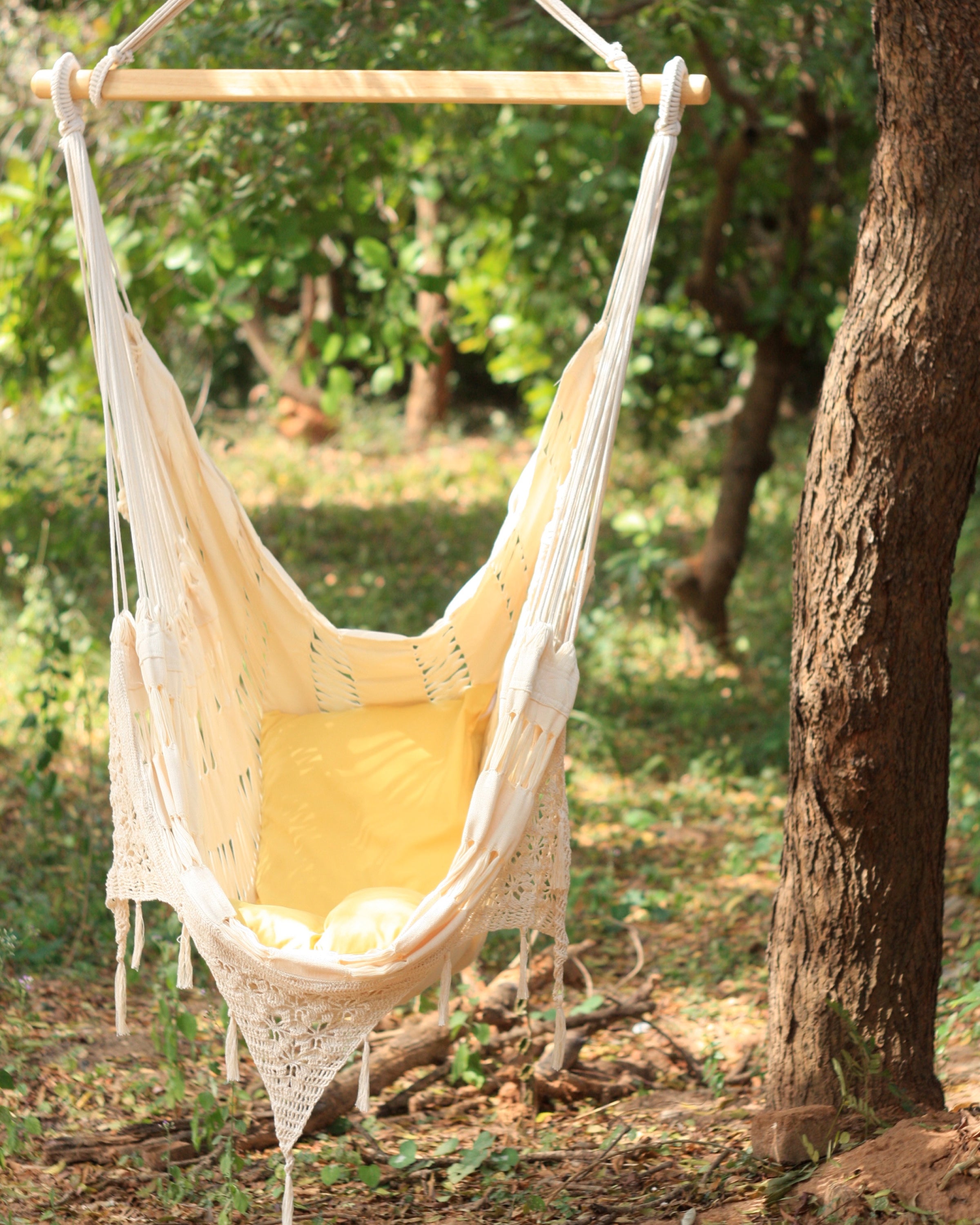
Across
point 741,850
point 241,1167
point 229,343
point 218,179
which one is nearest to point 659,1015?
point 741,850

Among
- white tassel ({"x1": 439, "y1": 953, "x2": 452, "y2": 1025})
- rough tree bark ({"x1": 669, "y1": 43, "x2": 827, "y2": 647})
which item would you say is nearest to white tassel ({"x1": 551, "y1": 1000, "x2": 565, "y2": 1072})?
white tassel ({"x1": 439, "y1": 953, "x2": 452, "y2": 1025})

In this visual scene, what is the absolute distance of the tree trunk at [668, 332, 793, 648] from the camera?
388 centimetres

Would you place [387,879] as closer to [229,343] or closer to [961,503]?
[961,503]

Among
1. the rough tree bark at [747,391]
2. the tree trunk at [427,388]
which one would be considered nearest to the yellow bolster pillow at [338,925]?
the rough tree bark at [747,391]

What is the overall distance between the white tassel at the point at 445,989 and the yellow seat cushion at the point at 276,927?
17cm

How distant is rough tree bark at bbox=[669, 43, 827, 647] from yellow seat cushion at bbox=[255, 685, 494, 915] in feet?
6.60

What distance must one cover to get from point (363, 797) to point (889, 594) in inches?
35.2

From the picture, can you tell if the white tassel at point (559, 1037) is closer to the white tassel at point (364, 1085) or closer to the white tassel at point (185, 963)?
the white tassel at point (364, 1085)

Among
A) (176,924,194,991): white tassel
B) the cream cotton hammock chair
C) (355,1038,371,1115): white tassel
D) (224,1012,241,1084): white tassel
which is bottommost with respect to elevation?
(355,1038,371,1115): white tassel

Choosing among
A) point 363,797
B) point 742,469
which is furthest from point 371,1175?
point 742,469

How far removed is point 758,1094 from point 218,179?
2167 millimetres

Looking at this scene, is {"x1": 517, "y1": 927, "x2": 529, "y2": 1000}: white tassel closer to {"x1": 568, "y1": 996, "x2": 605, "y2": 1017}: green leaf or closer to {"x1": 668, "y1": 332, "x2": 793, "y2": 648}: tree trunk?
{"x1": 568, "y1": 996, "x2": 605, "y2": 1017}: green leaf

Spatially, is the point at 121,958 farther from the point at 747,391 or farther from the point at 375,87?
the point at 747,391

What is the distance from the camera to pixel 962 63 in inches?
55.3
